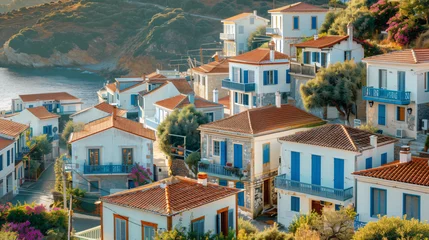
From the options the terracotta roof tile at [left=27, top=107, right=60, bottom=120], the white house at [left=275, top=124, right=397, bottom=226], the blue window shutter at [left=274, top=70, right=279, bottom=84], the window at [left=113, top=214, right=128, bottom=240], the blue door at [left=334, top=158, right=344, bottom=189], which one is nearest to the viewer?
the window at [left=113, top=214, right=128, bottom=240]

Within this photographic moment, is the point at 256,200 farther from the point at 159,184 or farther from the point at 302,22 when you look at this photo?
the point at 302,22

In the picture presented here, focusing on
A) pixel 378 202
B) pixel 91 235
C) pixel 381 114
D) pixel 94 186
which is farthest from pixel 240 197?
pixel 378 202

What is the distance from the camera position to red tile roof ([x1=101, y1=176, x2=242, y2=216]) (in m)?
26.4

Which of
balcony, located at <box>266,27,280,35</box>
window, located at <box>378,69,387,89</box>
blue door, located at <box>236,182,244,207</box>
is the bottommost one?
blue door, located at <box>236,182,244,207</box>

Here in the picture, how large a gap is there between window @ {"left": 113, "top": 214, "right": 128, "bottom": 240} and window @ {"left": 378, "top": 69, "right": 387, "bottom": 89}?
16.8 m

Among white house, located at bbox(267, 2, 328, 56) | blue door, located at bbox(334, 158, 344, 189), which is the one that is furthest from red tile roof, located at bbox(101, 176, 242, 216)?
white house, located at bbox(267, 2, 328, 56)

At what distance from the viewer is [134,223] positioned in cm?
2708

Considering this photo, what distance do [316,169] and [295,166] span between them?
1.18 m

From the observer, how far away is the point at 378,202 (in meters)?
30.0

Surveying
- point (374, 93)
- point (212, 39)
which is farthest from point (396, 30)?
point (212, 39)

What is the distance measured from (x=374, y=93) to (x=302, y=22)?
2263cm

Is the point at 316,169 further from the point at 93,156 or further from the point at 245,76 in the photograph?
the point at 245,76

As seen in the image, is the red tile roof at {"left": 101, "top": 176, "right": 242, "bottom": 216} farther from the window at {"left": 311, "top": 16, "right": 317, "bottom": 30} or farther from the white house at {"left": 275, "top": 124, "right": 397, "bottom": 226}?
the window at {"left": 311, "top": 16, "right": 317, "bottom": 30}

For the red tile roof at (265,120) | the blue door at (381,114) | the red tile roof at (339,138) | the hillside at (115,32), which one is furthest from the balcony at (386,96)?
the hillside at (115,32)
